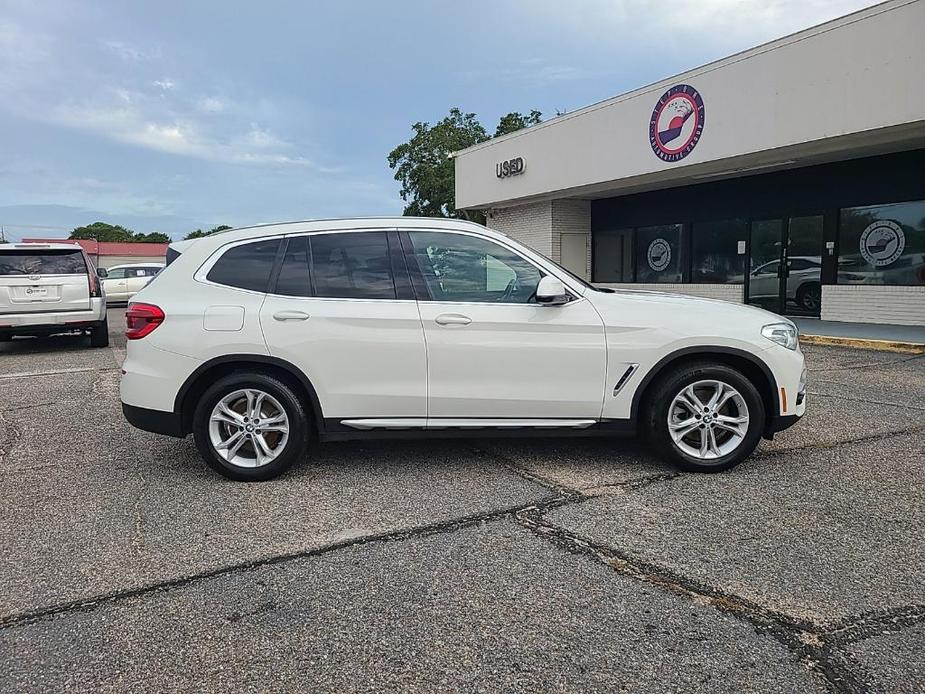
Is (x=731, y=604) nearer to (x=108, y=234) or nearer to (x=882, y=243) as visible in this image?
(x=882, y=243)

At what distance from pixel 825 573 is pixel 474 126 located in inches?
1912

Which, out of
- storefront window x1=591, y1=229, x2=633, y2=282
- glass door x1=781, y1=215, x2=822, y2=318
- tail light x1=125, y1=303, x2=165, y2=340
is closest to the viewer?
tail light x1=125, y1=303, x2=165, y2=340

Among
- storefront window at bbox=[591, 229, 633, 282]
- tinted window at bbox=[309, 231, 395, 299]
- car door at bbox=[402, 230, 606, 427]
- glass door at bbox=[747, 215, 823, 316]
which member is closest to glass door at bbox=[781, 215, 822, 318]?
glass door at bbox=[747, 215, 823, 316]

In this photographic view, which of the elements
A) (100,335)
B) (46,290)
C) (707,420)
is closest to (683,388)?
(707,420)

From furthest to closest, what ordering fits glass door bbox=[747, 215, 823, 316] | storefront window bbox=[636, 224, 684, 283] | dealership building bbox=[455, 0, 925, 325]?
1. storefront window bbox=[636, 224, 684, 283]
2. glass door bbox=[747, 215, 823, 316]
3. dealership building bbox=[455, 0, 925, 325]

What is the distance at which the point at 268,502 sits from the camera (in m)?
4.16

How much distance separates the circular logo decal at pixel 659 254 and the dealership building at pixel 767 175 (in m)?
0.05

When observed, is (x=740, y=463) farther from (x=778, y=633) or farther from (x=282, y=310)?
(x=282, y=310)

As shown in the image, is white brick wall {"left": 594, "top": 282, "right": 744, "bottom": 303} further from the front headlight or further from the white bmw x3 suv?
the white bmw x3 suv

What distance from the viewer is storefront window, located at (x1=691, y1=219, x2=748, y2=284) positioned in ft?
53.4

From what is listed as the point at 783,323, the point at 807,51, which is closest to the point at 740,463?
the point at 783,323

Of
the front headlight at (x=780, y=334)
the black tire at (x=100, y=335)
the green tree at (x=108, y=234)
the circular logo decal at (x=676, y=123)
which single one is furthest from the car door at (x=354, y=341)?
the green tree at (x=108, y=234)

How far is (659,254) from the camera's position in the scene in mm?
18516

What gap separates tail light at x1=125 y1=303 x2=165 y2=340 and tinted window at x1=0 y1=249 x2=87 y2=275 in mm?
7760
